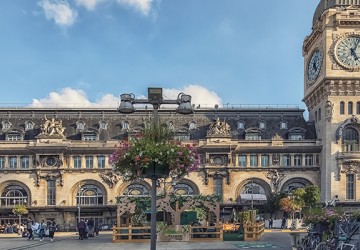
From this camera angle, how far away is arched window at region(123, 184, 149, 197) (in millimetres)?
71438

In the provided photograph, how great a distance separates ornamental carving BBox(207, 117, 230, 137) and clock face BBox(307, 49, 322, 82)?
15.3 metres

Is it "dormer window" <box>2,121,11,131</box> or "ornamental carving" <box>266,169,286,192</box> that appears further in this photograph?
"dormer window" <box>2,121,11,131</box>

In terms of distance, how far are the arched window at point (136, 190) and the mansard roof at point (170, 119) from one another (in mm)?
7677

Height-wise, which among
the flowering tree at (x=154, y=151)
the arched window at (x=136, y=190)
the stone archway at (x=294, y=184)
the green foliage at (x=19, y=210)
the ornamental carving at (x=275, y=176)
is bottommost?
the green foliage at (x=19, y=210)

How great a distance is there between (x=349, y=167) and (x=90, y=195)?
36489 millimetres

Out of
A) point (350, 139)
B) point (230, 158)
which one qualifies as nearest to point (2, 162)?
point (230, 158)

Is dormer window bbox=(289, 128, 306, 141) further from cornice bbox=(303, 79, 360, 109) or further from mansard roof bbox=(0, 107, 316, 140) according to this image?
cornice bbox=(303, 79, 360, 109)

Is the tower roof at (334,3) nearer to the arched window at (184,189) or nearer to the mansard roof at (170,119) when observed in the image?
the mansard roof at (170,119)

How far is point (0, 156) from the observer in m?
70.1

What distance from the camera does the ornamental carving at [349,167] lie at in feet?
222

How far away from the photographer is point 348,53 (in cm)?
6875

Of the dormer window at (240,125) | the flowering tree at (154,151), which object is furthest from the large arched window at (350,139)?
the flowering tree at (154,151)

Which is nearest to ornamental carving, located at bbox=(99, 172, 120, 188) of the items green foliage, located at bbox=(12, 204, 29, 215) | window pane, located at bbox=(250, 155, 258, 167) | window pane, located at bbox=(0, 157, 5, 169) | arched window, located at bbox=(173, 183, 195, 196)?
arched window, located at bbox=(173, 183, 195, 196)

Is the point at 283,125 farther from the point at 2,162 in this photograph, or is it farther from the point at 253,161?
the point at 2,162
